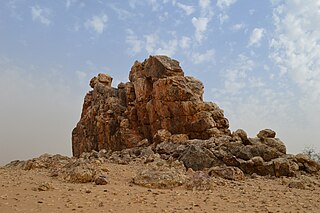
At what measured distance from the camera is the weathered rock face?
32000mm

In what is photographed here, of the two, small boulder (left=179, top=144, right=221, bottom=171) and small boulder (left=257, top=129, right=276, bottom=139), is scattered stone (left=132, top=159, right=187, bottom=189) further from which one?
small boulder (left=257, top=129, right=276, bottom=139)

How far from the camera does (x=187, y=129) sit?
104 feet

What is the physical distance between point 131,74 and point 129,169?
26.4 metres

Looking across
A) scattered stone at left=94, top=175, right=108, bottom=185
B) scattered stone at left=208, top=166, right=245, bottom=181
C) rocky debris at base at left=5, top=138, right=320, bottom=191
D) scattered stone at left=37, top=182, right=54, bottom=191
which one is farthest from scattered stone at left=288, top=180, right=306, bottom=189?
scattered stone at left=37, top=182, right=54, bottom=191

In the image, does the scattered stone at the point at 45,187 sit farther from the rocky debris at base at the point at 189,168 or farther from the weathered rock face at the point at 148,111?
the weathered rock face at the point at 148,111

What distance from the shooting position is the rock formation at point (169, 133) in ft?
64.2

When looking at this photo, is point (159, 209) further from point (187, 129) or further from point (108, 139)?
point (108, 139)

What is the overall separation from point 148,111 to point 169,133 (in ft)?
15.6

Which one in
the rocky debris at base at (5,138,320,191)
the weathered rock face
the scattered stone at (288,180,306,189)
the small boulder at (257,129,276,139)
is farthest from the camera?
the weathered rock face

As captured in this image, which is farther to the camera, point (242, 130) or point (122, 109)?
point (122, 109)

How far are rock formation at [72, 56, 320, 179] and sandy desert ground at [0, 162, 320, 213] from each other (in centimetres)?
132

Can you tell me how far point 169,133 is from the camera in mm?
31688

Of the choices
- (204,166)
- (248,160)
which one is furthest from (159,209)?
(248,160)

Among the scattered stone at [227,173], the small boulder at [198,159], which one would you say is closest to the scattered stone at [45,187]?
the scattered stone at [227,173]
